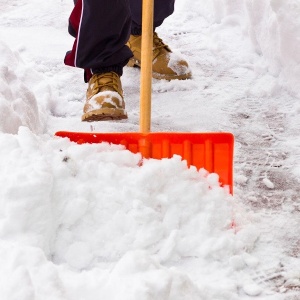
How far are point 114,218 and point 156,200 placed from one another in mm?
139

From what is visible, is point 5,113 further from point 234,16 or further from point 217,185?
point 234,16

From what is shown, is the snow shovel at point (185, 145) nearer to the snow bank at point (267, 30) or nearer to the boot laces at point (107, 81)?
the boot laces at point (107, 81)

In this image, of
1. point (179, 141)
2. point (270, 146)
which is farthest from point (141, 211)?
point (270, 146)

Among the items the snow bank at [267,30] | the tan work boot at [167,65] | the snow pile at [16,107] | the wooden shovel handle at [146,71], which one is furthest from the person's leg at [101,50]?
the snow bank at [267,30]

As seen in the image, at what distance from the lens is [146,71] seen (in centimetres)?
186

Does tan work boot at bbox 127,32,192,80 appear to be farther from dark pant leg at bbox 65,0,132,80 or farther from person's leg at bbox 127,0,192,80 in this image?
dark pant leg at bbox 65,0,132,80

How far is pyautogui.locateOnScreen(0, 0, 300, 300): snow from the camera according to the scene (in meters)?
1.23

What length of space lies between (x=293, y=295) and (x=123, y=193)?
19.9 inches

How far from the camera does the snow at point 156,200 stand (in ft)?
4.04

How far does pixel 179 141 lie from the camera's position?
1744 millimetres

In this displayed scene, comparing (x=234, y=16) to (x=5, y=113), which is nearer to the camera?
(x=5, y=113)

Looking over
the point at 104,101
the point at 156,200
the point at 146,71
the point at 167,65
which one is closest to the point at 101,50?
the point at 104,101

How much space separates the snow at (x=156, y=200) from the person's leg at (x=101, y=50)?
82 millimetres

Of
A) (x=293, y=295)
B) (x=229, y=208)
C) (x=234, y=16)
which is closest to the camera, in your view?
(x=293, y=295)
